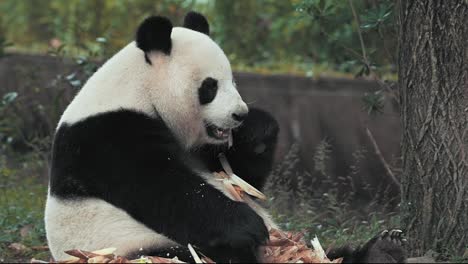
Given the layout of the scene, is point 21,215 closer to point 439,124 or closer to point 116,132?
point 116,132

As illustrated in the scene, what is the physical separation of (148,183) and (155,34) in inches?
32.2

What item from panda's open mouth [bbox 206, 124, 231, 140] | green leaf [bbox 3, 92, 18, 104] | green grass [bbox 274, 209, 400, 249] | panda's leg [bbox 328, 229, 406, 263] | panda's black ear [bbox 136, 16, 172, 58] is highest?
panda's black ear [bbox 136, 16, 172, 58]

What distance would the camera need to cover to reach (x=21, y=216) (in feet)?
20.9

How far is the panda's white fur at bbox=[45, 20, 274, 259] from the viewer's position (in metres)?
4.44

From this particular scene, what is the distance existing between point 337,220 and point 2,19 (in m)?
8.89

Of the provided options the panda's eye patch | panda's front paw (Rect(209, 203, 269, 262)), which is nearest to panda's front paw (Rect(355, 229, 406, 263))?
panda's front paw (Rect(209, 203, 269, 262))

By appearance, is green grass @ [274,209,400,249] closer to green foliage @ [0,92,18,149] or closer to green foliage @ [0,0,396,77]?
green foliage @ [0,92,18,149]

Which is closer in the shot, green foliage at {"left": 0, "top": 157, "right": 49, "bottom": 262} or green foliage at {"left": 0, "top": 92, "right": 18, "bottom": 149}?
green foliage at {"left": 0, "top": 157, "right": 49, "bottom": 262}

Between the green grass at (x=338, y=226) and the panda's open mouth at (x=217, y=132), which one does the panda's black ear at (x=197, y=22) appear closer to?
the panda's open mouth at (x=217, y=132)

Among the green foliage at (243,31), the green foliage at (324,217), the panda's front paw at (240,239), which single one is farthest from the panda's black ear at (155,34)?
the green foliage at (243,31)

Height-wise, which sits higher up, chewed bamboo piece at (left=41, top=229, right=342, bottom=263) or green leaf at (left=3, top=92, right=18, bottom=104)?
chewed bamboo piece at (left=41, top=229, right=342, bottom=263)

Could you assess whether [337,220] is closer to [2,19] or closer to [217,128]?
[217,128]

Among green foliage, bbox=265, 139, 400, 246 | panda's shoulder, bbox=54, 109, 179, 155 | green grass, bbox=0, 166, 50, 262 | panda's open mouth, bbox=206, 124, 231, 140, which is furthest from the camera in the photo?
green grass, bbox=0, 166, 50, 262

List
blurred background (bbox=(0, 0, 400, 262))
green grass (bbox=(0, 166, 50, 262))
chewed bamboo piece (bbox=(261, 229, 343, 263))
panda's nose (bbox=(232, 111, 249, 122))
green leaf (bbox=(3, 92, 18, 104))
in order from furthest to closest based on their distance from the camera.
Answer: green leaf (bbox=(3, 92, 18, 104)), blurred background (bbox=(0, 0, 400, 262)), green grass (bbox=(0, 166, 50, 262)), panda's nose (bbox=(232, 111, 249, 122)), chewed bamboo piece (bbox=(261, 229, 343, 263))
